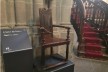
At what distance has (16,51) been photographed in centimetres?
182

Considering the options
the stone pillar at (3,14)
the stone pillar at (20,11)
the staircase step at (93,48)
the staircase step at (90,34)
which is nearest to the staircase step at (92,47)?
the staircase step at (93,48)

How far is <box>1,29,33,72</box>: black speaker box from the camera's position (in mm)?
1794

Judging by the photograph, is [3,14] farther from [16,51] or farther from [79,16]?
[79,16]

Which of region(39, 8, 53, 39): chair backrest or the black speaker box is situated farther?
region(39, 8, 53, 39): chair backrest

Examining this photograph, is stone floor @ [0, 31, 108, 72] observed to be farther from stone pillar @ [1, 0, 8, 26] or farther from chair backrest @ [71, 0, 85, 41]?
stone pillar @ [1, 0, 8, 26]

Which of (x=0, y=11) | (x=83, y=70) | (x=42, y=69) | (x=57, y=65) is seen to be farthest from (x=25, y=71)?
(x=83, y=70)

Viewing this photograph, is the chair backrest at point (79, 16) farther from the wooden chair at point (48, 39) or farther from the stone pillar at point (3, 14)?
the stone pillar at point (3, 14)

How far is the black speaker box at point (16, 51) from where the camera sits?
1794mm

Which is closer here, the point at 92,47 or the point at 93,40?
the point at 92,47

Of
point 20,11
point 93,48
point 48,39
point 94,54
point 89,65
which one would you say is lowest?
point 89,65

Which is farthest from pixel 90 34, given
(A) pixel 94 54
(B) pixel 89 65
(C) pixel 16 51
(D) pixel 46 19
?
(C) pixel 16 51

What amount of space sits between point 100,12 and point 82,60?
1.54m

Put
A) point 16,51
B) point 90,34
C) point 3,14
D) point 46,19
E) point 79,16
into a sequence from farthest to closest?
point 90,34 < point 79,16 < point 46,19 < point 3,14 < point 16,51

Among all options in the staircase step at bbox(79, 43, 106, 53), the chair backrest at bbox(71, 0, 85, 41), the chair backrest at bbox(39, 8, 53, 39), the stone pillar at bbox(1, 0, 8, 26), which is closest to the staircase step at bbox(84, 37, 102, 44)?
the staircase step at bbox(79, 43, 106, 53)
